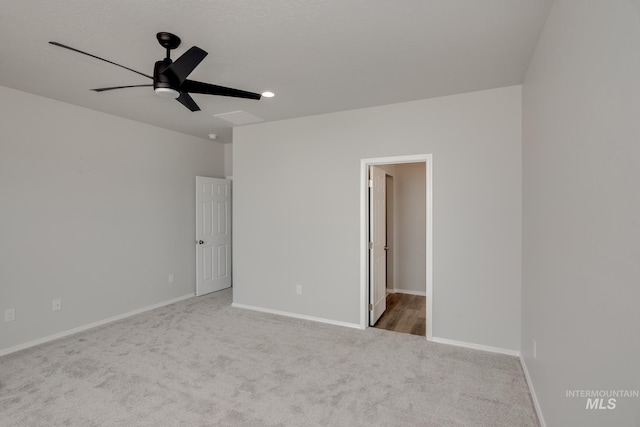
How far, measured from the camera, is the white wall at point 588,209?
1.02 m

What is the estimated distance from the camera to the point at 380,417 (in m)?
2.26

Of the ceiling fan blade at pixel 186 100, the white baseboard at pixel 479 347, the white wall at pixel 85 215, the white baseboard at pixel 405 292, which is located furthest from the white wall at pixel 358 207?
the white baseboard at pixel 405 292

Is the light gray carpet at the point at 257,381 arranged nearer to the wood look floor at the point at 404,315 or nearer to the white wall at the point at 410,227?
the wood look floor at the point at 404,315

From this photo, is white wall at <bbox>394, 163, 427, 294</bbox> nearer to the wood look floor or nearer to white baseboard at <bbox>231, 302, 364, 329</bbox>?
the wood look floor

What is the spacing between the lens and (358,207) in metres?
3.96

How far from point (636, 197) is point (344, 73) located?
238cm

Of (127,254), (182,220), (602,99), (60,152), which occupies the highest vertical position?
(60,152)

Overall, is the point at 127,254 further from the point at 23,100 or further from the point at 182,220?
the point at 23,100

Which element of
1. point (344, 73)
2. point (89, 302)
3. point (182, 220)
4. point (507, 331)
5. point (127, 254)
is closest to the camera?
→ point (344, 73)

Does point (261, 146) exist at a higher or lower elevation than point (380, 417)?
higher

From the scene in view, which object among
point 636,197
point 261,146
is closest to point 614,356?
point 636,197

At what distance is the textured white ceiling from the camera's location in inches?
78.2

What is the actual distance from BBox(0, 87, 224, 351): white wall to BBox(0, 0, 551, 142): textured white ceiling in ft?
1.85

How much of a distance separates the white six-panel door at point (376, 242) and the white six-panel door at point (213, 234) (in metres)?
2.89
